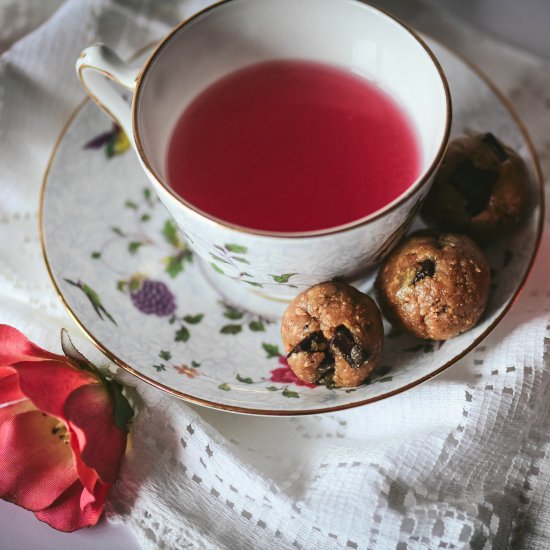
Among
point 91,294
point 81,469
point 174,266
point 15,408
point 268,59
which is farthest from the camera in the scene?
point 268,59

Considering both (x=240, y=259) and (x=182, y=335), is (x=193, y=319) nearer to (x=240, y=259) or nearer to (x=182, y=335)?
(x=182, y=335)

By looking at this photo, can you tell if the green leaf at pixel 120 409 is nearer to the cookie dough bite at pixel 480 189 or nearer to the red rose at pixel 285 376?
the red rose at pixel 285 376

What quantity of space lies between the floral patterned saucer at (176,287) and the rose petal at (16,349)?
0.10m

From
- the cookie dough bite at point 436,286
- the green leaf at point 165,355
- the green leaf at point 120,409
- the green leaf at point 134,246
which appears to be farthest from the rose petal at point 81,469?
the cookie dough bite at point 436,286

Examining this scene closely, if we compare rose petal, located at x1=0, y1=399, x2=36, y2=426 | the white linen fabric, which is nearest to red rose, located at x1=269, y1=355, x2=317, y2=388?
the white linen fabric

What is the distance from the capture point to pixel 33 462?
1136 millimetres

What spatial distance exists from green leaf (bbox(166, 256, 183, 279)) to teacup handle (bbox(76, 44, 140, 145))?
0.28 metres

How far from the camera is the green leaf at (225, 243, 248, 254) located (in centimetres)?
105

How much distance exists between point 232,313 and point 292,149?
355 millimetres

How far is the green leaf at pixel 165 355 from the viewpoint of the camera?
1212mm

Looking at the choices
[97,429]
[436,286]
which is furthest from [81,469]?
[436,286]

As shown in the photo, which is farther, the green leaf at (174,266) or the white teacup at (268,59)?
the green leaf at (174,266)

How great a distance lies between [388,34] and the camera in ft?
4.34

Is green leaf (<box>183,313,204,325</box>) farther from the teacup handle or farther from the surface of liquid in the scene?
the teacup handle
